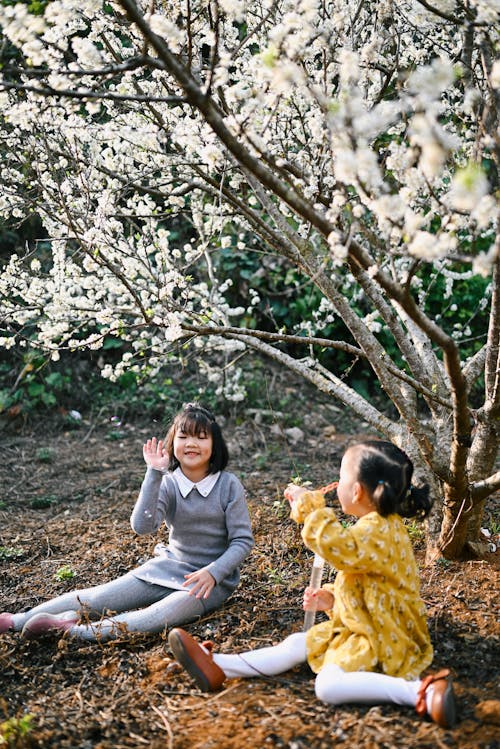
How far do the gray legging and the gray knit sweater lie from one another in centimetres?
6

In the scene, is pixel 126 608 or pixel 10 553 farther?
pixel 10 553

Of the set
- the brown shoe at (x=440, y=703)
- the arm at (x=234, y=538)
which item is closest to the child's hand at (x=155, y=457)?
the arm at (x=234, y=538)

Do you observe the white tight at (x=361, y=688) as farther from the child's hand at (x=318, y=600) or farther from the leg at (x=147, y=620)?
the leg at (x=147, y=620)

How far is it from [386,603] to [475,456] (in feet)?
3.65

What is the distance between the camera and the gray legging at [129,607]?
2.96m

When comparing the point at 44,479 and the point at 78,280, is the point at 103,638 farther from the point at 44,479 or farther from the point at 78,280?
the point at 44,479

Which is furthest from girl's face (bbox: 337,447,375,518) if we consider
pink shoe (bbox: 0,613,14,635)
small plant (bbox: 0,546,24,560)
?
small plant (bbox: 0,546,24,560)

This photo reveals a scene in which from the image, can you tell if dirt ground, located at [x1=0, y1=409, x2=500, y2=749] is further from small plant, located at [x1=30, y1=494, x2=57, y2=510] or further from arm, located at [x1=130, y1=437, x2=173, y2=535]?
arm, located at [x1=130, y1=437, x2=173, y2=535]

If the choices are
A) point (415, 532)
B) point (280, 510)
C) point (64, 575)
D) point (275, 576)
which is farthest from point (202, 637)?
point (280, 510)

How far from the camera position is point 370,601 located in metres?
2.44

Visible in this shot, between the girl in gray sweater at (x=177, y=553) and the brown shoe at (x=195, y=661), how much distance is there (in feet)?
1.43

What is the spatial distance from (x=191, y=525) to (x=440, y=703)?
1360 mm

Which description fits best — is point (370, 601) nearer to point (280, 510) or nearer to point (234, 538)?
point (234, 538)

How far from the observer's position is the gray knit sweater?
309 centimetres
